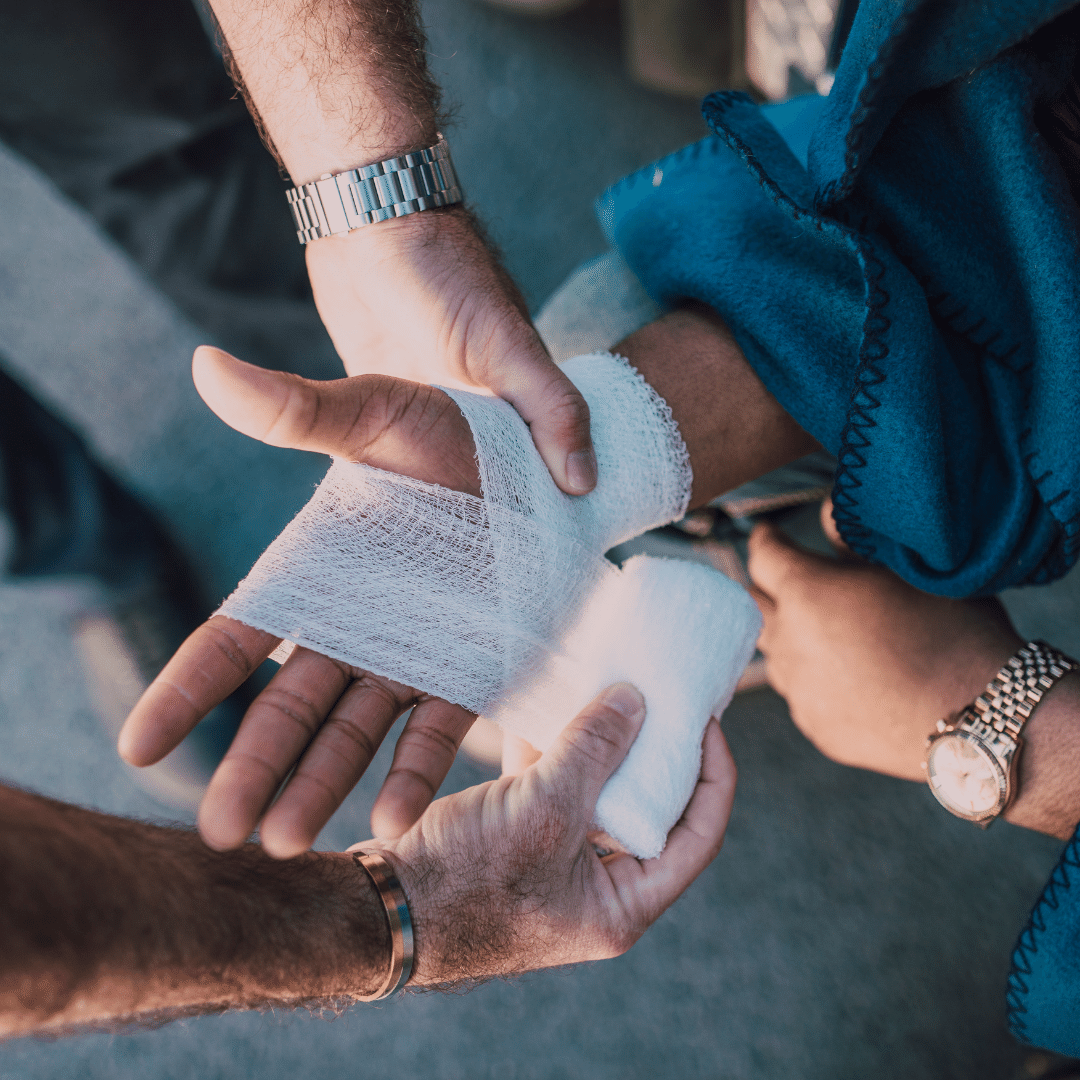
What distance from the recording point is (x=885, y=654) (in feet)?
2.67

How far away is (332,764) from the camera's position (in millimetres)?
542

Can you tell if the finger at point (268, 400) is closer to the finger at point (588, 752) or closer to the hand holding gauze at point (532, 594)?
the hand holding gauze at point (532, 594)

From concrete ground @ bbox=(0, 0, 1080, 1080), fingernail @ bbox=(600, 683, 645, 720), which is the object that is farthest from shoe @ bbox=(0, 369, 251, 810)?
fingernail @ bbox=(600, 683, 645, 720)

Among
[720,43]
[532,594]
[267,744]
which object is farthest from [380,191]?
[720,43]

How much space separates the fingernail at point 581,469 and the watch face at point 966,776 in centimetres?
46

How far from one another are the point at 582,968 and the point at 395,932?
0.54 meters

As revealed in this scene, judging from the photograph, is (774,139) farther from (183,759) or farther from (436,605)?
(183,759)

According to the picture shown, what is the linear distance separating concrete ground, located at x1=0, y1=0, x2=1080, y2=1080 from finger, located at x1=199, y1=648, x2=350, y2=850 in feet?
1.86

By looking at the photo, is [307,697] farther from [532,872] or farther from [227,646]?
[532,872]

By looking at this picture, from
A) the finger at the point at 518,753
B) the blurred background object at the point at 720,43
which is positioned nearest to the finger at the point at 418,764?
the finger at the point at 518,753

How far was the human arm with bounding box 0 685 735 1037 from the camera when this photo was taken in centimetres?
42

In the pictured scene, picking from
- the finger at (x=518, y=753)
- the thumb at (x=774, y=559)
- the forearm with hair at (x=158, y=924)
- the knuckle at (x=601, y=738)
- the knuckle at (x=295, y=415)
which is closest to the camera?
the forearm with hair at (x=158, y=924)

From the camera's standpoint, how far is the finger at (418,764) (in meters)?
0.54

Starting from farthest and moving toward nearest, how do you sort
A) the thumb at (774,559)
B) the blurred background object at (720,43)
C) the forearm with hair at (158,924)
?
1. the blurred background object at (720,43)
2. the thumb at (774,559)
3. the forearm with hair at (158,924)
